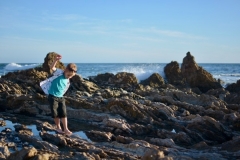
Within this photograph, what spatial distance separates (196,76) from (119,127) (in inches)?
528

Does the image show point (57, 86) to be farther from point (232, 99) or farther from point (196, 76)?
point (196, 76)

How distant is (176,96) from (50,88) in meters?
7.46

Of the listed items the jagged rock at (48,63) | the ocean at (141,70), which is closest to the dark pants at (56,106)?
the jagged rock at (48,63)

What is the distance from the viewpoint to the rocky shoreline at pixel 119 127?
6262 mm

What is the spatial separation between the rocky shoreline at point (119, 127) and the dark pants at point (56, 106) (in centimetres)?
46

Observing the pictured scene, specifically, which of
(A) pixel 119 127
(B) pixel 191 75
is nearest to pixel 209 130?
(A) pixel 119 127

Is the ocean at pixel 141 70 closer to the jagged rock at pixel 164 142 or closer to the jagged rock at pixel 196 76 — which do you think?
the jagged rock at pixel 196 76

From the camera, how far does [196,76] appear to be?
21.2 m

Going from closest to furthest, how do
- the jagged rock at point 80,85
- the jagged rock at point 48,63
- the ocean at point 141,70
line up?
the jagged rock at point 80,85 → the jagged rock at point 48,63 → the ocean at point 141,70

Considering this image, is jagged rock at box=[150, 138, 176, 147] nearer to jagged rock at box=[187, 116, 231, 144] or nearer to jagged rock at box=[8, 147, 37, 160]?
jagged rock at box=[187, 116, 231, 144]

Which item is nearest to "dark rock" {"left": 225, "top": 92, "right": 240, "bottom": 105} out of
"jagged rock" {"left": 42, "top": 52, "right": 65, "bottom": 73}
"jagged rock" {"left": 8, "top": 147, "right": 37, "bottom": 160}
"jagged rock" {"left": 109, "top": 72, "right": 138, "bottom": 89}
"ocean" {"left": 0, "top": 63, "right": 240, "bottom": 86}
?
"jagged rock" {"left": 109, "top": 72, "right": 138, "bottom": 89}

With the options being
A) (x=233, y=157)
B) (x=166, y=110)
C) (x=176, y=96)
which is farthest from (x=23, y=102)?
(x=233, y=157)

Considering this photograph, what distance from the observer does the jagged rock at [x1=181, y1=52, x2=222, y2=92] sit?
66.2ft

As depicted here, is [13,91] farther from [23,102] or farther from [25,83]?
[23,102]
